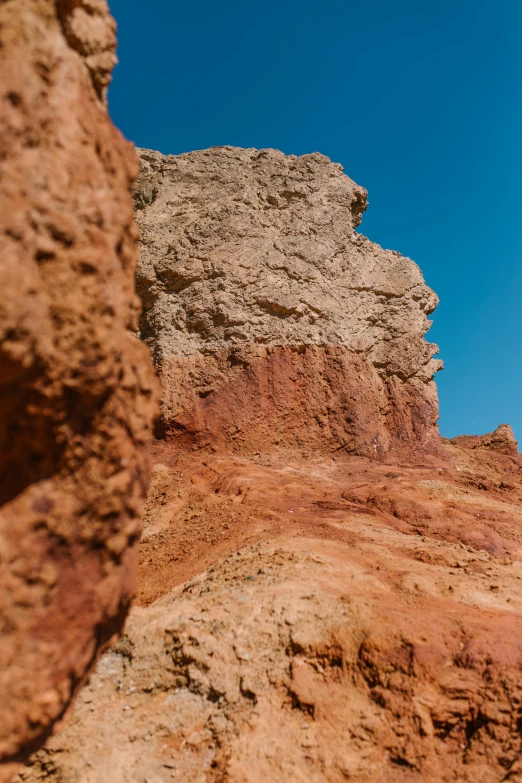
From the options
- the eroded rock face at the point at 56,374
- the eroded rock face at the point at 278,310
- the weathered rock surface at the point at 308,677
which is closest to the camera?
the eroded rock face at the point at 56,374

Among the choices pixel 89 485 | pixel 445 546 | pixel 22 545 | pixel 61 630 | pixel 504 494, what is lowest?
pixel 61 630

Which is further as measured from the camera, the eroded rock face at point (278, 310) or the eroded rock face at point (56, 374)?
the eroded rock face at point (278, 310)

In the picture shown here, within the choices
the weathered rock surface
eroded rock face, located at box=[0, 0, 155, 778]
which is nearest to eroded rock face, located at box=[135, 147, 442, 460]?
the weathered rock surface

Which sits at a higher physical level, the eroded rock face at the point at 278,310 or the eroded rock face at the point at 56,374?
the eroded rock face at the point at 278,310

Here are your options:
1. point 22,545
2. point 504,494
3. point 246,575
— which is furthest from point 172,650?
point 504,494

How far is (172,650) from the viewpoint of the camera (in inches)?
185

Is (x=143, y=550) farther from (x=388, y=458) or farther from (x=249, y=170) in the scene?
(x=249, y=170)

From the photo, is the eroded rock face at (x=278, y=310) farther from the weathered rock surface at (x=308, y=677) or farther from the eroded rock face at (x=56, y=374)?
the eroded rock face at (x=56, y=374)

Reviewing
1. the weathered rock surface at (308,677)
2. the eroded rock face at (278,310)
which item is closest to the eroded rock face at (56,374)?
the weathered rock surface at (308,677)

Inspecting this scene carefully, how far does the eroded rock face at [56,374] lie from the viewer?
217 cm

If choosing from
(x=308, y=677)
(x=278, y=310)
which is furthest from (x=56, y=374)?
(x=278, y=310)

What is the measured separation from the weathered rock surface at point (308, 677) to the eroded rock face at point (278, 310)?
19.4 ft

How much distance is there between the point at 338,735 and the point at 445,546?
12.6ft

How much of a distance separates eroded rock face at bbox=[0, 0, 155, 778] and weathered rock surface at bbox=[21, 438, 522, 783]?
197 cm
